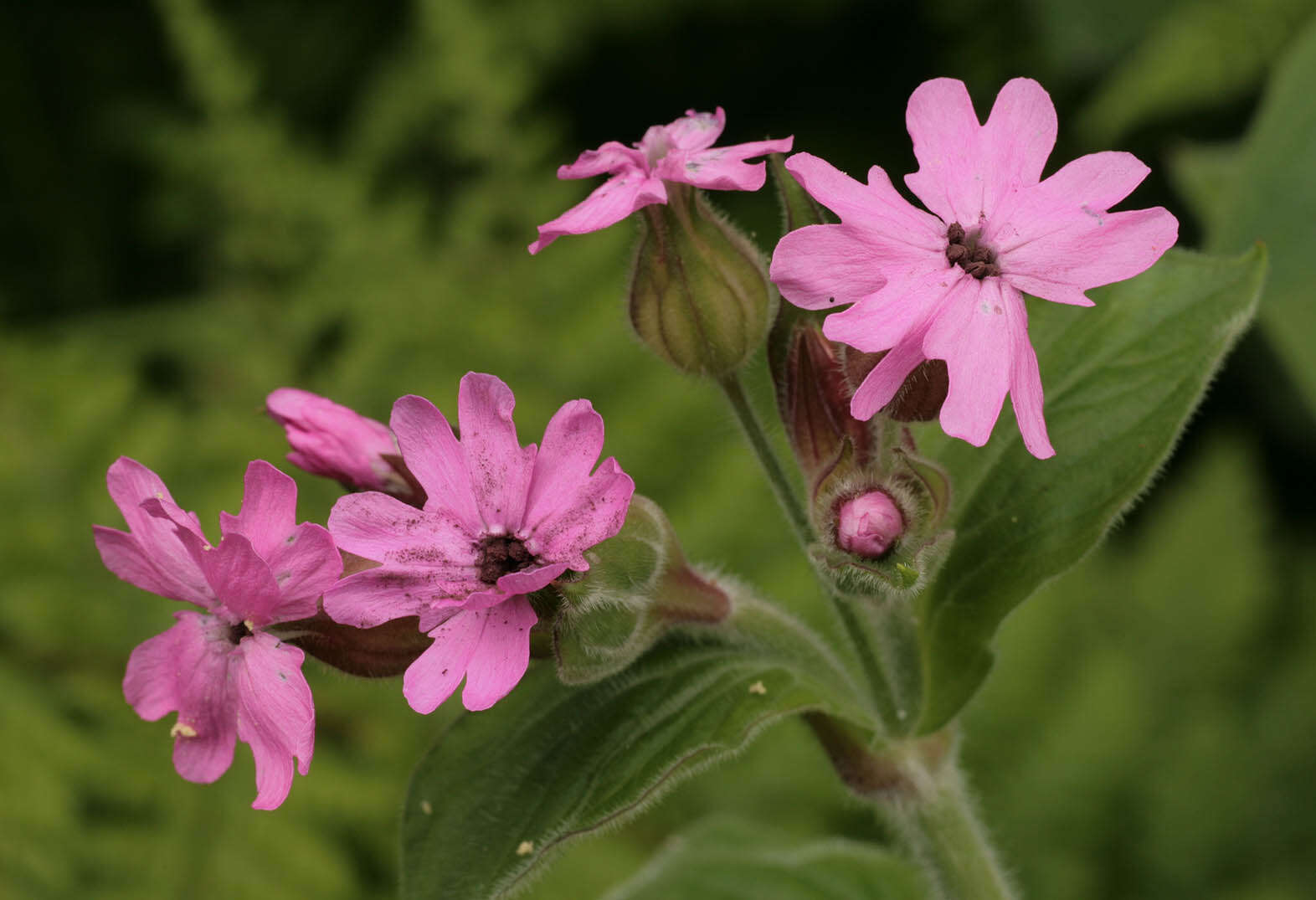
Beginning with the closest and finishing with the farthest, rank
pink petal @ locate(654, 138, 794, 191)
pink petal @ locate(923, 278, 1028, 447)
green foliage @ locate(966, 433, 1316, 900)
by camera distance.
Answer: pink petal @ locate(923, 278, 1028, 447)
pink petal @ locate(654, 138, 794, 191)
green foliage @ locate(966, 433, 1316, 900)

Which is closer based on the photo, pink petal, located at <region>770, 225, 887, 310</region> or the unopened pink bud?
pink petal, located at <region>770, 225, 887, 310</region>

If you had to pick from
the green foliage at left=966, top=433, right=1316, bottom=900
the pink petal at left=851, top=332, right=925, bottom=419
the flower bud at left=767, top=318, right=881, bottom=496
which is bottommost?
the green foliage at left=966, top=433, right=1316, bottom=900

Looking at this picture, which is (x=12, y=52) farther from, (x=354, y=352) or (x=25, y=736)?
(x=25, y=736)

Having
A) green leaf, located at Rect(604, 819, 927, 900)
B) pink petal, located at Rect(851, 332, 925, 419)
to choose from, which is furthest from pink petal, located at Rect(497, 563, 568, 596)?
green leaf, located at Rect(604, 819, 927, 900)

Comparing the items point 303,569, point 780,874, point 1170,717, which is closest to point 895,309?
point 303,569

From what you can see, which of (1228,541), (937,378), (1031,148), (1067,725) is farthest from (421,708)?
(1228,541)

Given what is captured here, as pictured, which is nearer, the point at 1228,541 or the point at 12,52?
the point at 1228,541

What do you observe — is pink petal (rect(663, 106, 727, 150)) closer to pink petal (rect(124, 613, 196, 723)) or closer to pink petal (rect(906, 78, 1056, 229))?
pink petal (rect(906, 78, 1056, 229))

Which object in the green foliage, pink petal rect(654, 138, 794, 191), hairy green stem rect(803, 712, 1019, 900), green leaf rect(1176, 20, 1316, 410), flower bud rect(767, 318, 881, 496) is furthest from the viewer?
the green foliage
